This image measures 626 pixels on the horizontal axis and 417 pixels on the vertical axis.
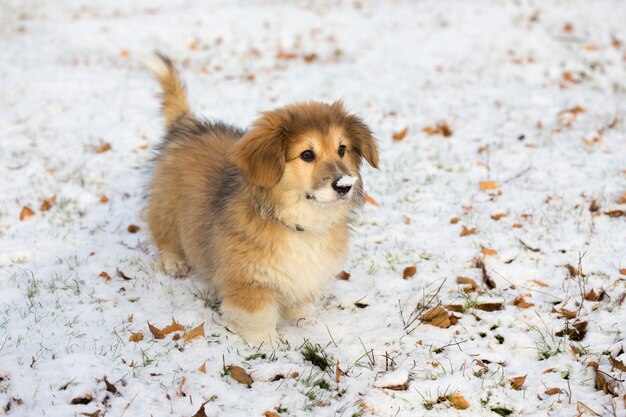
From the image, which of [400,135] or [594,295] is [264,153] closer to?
[594,295]

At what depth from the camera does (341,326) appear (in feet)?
12.5

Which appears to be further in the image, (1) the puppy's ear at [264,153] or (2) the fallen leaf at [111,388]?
(1) the puppy's ear at [264,153]

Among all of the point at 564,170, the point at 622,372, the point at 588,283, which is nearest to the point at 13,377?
the point at 622,372

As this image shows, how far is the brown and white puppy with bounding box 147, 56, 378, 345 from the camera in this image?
11.1ft

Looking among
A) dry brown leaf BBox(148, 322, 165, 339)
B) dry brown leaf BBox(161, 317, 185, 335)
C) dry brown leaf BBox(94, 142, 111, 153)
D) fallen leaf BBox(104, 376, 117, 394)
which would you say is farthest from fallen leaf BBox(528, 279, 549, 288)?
dry brown leaf BBox(94, 142, 111, 153)

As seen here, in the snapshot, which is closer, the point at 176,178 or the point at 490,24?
the point at 176,178

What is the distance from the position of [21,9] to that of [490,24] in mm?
13576

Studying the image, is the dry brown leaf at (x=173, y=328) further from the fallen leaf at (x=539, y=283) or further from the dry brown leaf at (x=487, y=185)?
the dry brown leaf at (x=487, y=185)

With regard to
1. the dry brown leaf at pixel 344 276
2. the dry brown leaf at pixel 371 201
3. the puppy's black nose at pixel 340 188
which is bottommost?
the dry brown leaf at pixel 344 276

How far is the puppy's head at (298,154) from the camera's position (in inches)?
131

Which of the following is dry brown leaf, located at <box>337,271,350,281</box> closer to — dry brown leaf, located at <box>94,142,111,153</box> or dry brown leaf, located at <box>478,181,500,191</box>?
dry brown leaf, located at <box>478,181,500,191</box>

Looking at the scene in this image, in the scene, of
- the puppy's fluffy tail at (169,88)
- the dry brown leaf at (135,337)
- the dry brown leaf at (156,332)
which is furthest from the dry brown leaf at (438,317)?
the puppy's fluffy tail at (169,88)

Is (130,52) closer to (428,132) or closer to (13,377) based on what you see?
(428,132)

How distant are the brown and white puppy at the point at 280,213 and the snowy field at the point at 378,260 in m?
0.30
